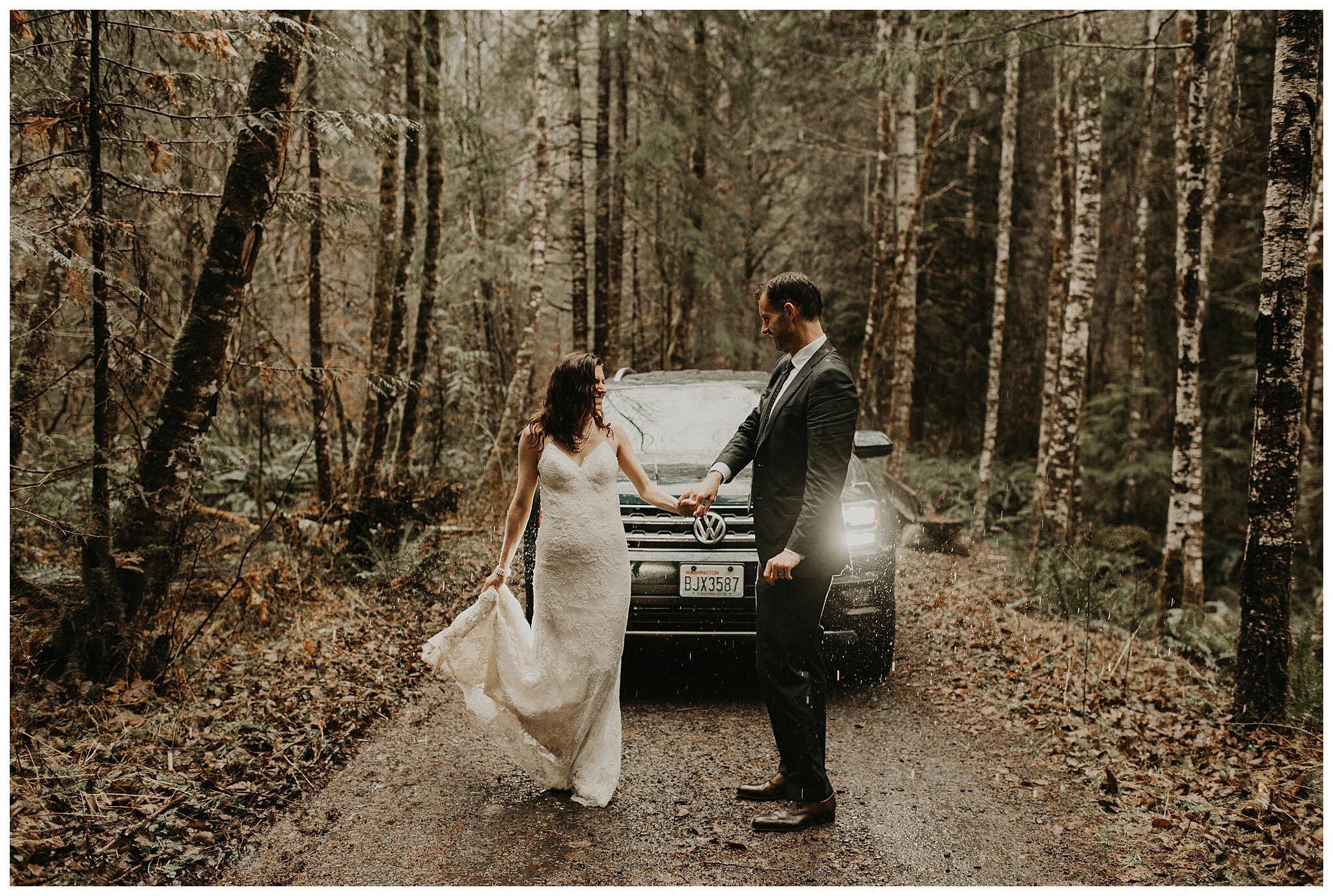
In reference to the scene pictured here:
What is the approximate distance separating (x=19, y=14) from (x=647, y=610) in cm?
500

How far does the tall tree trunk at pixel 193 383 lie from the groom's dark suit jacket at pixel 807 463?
11.9 feet

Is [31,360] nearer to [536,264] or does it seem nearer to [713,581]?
[713,581]

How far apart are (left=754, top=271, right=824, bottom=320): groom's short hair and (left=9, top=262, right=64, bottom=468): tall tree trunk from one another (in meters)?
4.32

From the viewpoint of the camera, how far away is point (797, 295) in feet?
13.4

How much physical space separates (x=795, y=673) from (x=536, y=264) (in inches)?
371

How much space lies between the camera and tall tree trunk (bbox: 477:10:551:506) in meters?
12.1

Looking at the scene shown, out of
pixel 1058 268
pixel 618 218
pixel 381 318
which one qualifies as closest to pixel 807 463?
pixel 381 318

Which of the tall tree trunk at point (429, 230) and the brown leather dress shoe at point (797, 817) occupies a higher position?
the tall tree trunk at point (429, 230)

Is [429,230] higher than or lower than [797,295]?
higher

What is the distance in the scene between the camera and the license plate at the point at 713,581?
205 inches

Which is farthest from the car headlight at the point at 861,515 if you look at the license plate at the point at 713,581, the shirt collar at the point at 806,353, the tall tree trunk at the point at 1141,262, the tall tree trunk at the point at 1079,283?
the tall tree trunk at the point at 1141,262

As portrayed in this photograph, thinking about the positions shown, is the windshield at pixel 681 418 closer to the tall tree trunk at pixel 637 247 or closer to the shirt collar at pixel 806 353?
the shirt collar at pixel 806 353

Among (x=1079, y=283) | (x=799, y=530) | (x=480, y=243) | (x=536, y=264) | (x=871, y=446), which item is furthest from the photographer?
(x=480, y=243)

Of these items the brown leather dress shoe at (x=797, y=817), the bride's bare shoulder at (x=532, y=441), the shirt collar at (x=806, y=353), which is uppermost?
the shirt collar at (x=806, y=353)
